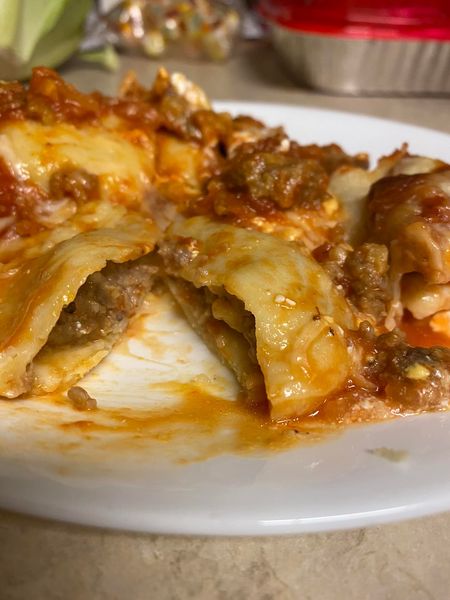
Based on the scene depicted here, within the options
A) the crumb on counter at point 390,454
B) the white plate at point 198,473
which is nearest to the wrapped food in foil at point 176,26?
the white plate at point 198,473

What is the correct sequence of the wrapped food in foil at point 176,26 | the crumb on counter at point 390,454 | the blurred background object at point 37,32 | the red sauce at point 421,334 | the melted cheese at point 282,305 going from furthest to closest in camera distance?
the wrapped food in foil at point 176,26
the blurred background object at point 37,32
the red sauce at point 421,334
the melted cheese at point 282,305
the crumb on counter at point 390,454

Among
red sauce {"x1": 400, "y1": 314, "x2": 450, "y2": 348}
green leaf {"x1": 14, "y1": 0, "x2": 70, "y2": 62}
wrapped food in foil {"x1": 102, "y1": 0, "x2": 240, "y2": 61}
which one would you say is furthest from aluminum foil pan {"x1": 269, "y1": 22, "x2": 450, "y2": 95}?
red sauce {"x1": 400, "y1": 314, "x2": 450, "y2": 348}

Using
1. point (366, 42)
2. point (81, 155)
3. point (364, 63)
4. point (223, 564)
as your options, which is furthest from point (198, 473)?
point (364, 63)

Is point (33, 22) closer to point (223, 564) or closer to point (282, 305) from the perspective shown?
point (282, 305)

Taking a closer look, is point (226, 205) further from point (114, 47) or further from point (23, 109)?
point (114, 47)

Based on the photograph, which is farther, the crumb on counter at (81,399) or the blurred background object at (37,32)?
the blurred background object at (37,32)

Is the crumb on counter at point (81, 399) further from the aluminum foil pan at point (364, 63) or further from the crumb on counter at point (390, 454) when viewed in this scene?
the aluminum foil pan at point (364, 63)

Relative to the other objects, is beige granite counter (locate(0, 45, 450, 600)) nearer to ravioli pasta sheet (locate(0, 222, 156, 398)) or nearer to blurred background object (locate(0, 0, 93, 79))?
ravioli pasta sheet (locate(0, 222, 156, 398))
